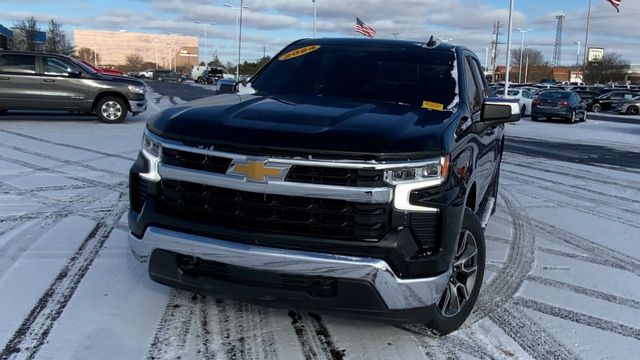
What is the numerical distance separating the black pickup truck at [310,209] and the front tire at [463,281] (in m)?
0.01

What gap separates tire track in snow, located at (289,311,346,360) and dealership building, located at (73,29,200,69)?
14404cm

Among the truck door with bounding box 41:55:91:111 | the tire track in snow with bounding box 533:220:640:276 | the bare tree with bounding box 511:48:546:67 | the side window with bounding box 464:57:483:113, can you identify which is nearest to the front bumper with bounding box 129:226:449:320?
the side window with bounding box 464:57:483:113

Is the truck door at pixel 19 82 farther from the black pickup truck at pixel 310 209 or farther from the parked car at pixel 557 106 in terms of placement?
the parked car at pixel 557 106

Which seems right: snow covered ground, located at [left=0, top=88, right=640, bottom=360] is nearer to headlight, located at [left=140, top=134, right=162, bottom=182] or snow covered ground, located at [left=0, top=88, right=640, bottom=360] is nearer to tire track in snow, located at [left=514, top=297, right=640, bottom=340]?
tire track in snow, located at [left=514, top=297, right=640, bottom=340]

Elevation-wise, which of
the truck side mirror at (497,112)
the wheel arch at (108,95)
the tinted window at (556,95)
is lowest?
the wheel arch at (108,95)

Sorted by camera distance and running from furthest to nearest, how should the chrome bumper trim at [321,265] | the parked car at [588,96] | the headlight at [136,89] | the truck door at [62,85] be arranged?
the parked car at [588,96] → the headlight at [136,89] → the truck door at [62,85] → the chrome bumper trim at [321,265]

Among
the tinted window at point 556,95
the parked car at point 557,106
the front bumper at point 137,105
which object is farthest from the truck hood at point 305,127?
the tinted window at point 556,95

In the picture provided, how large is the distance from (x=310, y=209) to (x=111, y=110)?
1319 centimetres

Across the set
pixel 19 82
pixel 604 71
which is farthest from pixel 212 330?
pixel 604 71

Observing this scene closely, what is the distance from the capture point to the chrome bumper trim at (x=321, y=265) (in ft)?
9.73

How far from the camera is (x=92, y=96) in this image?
14680 millimetres

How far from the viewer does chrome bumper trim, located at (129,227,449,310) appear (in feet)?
9.73

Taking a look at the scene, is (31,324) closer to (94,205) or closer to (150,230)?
(150,230)

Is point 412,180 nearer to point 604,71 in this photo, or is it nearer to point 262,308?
point 262,308
